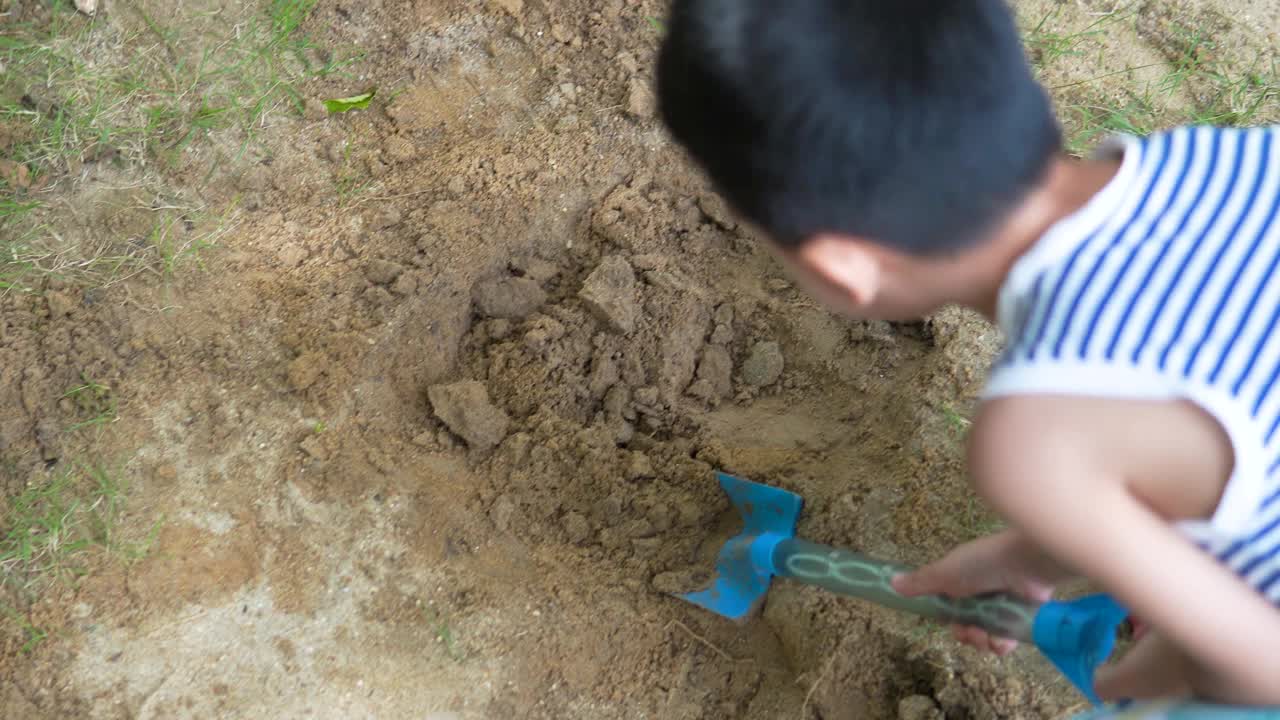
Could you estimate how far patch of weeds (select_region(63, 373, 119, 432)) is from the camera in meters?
1.89

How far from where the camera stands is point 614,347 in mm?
2012

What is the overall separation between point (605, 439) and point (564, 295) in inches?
13.4

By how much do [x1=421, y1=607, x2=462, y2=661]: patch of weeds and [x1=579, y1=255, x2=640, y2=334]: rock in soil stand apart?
0.62 m

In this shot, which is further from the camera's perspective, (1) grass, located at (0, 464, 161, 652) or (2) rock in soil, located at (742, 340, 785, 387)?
(2) rock in soil, located at (742, 340, 785, 387)

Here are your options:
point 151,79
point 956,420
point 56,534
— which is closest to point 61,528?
point 56,534

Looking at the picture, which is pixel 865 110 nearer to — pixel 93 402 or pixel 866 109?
pixel 866 109

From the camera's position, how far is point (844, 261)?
1058mm

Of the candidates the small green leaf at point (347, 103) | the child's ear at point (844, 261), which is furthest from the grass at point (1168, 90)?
the small green leaf at point (347, 103)

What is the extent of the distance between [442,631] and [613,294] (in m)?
0.70

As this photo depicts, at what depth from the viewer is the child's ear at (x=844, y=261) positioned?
40.9 inches

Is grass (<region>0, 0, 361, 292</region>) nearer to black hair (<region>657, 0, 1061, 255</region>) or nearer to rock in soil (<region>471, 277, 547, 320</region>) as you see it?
rock in soil (<region>471, 277, 547, 320</region>)

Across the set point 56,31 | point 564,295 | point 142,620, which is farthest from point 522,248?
point 56,31

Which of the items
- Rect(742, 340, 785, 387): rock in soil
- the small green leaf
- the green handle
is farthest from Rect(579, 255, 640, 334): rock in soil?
the small green leaf

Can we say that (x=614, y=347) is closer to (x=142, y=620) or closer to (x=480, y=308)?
(x=480, y=308)
